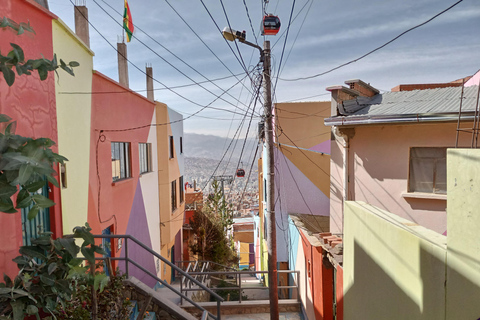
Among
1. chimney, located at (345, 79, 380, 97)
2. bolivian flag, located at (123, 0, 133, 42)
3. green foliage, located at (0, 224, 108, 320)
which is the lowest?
green foliage, located at (0, 224, 108, 320)

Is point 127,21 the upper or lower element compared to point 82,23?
upper

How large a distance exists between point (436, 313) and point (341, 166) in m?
5.87

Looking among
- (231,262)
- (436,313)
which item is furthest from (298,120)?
(231,262)

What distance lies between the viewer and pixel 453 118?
6281 mm

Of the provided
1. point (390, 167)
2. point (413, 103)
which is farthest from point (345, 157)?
point (413, 103)

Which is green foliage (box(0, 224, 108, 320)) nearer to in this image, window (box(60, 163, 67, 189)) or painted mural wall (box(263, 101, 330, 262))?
window (box(60, 163, 67, 189))

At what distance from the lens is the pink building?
6898 mm

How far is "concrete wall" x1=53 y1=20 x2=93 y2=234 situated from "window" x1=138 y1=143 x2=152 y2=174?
4.68m

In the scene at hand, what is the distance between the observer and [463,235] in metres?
2.62

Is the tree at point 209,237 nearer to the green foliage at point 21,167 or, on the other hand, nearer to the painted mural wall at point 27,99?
the painted mural wall at point 27,99

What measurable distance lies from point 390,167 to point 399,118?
1.41 metres

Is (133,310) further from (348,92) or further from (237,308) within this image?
(348,92)

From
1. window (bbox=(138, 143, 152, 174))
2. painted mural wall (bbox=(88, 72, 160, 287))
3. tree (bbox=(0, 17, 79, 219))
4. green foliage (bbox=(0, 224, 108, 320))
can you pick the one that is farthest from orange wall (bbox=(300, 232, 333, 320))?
window (bbox=(138, 143, 152, 174))

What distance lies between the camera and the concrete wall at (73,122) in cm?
591
